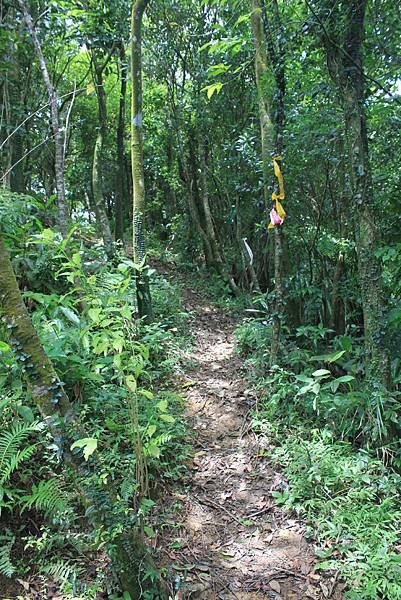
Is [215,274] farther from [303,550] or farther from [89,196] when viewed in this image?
[89,196]

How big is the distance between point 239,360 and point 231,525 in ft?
8.44

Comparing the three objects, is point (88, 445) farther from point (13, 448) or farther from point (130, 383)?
point (13, 448)

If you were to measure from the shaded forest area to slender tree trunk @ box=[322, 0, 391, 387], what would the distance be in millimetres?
15

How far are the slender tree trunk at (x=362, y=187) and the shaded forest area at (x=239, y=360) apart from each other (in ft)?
0.05

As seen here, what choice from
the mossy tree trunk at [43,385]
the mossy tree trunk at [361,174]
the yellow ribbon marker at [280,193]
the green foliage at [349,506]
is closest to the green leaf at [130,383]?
the mossy tree trunk at [43,385]

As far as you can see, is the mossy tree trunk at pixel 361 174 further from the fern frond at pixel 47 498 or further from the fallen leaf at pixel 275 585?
the fern frond at pixel 47 498

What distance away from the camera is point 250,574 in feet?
9.05

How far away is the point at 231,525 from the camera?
3.17 metres

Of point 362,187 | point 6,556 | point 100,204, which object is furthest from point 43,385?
point 100,204

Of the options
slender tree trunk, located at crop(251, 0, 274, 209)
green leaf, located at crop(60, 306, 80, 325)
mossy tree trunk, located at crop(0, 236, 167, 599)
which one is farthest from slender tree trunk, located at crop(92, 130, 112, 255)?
mossy tree trunk, located at crop(0, 236, 167, 599)

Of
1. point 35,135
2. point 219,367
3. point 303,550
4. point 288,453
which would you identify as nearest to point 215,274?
point 219,367

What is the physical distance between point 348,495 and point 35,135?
1005 cm

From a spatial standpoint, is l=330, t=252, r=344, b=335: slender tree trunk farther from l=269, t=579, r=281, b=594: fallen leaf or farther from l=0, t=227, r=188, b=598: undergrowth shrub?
l=269, t=579, r=281, b=594: fallen leaf

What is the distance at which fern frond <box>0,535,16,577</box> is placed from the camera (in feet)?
7.63
